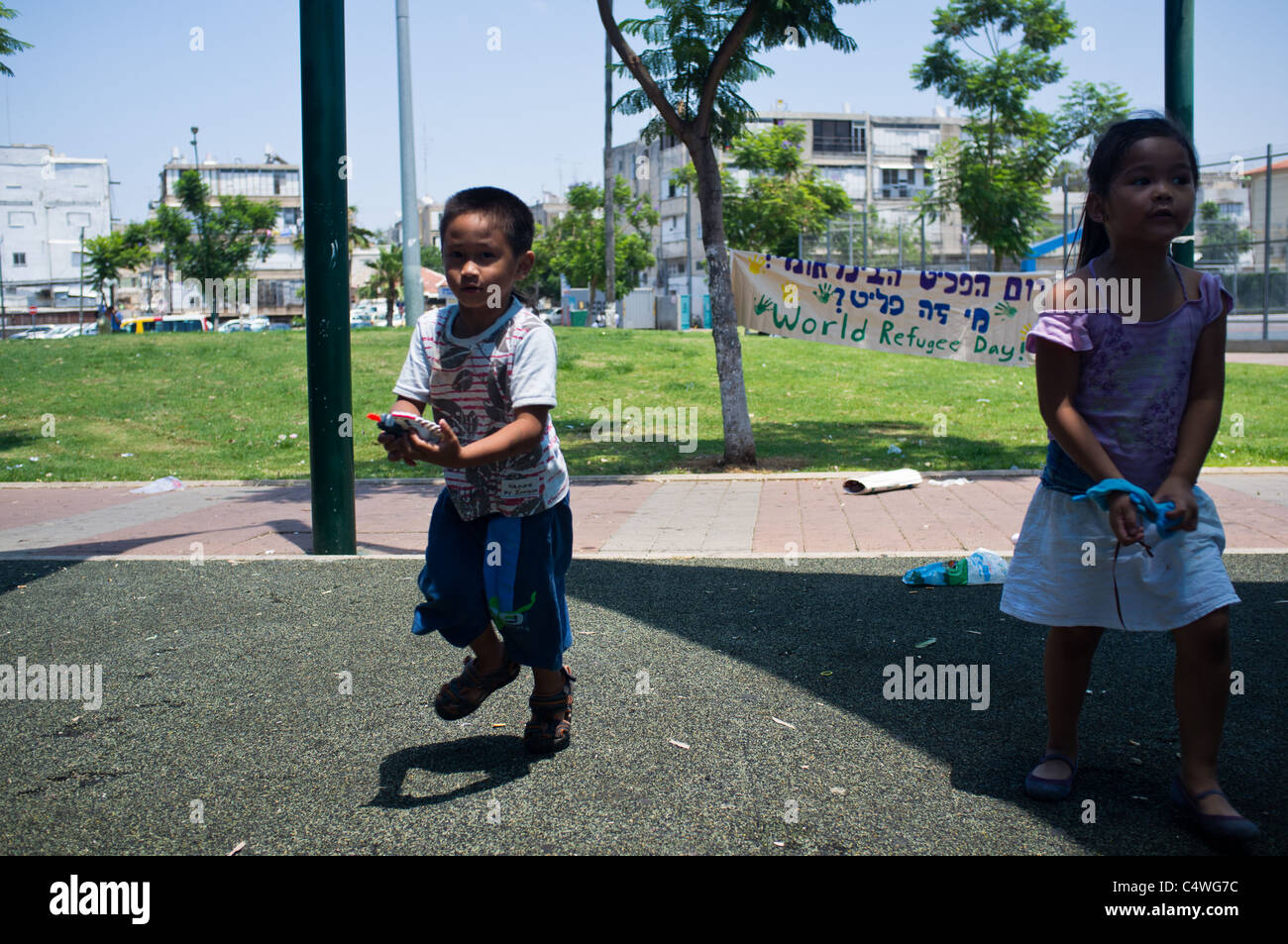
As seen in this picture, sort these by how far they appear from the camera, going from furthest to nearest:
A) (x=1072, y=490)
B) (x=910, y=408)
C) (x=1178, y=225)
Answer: (x=910, y=408), (x=1072, y=490), (x=1178, y=225)

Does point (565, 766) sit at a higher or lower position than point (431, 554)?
lower

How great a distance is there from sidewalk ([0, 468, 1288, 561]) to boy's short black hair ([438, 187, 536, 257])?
11.2ft

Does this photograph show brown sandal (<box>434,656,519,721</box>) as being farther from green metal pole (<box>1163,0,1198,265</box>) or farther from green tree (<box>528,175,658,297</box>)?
green tree (<box>528,175,658,297</box>)

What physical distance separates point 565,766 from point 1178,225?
7.27 feet

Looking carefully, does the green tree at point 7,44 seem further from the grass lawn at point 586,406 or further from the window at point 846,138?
the window at point 846,138

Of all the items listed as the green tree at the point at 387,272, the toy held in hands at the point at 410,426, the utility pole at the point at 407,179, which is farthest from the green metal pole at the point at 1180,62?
the green tree at the point at 387,272

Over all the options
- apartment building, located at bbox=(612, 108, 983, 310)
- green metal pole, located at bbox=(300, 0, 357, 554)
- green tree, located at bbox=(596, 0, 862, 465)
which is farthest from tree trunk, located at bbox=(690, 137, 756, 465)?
apartment building, located at bbox=(612, 108, 983, 310)

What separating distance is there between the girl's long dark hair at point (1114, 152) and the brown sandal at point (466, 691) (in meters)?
2.09

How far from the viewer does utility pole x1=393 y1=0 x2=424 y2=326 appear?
47.7 feet

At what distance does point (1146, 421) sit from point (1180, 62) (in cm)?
481
